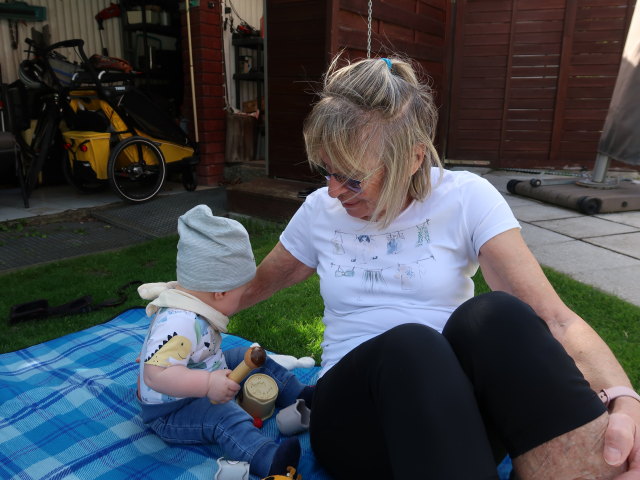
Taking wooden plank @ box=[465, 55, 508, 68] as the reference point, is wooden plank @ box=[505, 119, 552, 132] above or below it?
below

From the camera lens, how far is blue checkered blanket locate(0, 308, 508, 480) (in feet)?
5.35

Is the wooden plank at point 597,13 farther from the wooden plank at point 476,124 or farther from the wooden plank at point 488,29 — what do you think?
the wooden plank at point 476,124

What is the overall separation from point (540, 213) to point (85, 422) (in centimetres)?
408

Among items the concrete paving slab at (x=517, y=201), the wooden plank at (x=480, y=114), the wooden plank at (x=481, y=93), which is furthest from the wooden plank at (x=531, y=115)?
the concrete paving slab at (x=517, y=201)

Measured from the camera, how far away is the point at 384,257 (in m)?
1.44

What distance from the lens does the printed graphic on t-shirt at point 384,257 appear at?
141cm

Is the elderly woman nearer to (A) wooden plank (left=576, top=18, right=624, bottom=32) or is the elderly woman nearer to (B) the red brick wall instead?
(B) the red brick wall

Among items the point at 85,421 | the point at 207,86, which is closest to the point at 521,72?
the point at 207,86

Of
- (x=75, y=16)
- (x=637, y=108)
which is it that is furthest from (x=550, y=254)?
(x=75, y=16)

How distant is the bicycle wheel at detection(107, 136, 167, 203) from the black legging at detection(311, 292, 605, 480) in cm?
433

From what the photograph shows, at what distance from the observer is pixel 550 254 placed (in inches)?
146

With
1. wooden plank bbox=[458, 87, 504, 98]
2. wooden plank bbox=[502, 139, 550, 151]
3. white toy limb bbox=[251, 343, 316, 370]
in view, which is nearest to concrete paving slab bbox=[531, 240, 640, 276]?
white toy limb bbox=[251, 343, 316, 370]

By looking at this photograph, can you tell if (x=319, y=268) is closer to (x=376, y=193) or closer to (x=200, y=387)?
(x=376, y=193)

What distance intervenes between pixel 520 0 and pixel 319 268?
20.6 ft
